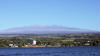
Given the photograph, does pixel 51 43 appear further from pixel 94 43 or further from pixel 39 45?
pixel 94 43

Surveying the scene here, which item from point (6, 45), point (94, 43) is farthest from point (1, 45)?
point (94, 43)

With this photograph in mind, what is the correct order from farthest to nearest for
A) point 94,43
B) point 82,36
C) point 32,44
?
point 82,36
point 32,44
point 94,43

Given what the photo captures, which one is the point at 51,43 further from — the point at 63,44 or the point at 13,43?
the point at 13,43

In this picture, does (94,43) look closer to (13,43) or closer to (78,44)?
(78,44)

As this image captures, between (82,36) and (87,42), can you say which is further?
(82,36)

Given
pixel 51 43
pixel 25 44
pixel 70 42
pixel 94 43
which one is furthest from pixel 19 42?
pixel 94 43

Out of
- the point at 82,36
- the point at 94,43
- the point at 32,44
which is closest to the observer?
the point at 94,43

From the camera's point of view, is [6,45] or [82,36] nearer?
[6,45]

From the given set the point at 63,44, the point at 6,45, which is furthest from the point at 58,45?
the point at 6,45
